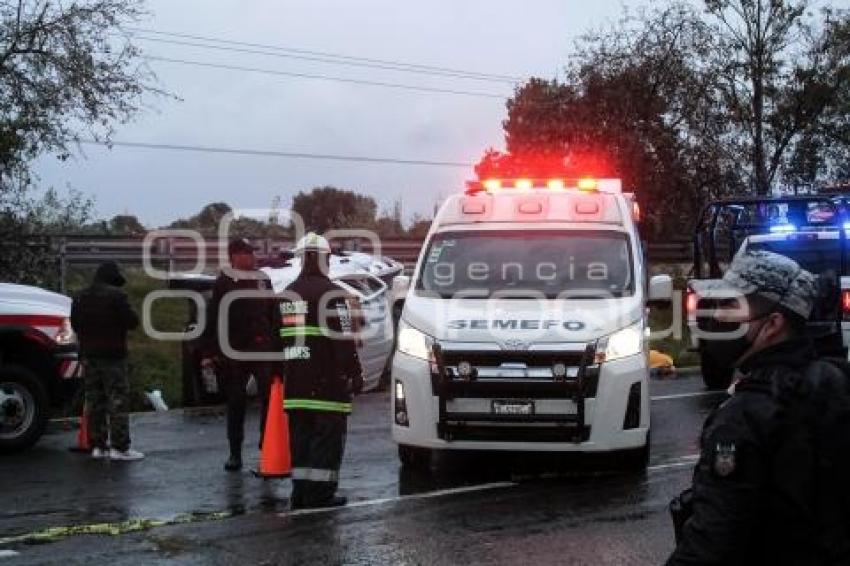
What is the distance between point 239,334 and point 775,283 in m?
6.69

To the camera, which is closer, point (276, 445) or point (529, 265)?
point (276, 445)

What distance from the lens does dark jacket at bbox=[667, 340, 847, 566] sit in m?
2.58

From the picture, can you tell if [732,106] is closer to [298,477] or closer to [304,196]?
[298,477]

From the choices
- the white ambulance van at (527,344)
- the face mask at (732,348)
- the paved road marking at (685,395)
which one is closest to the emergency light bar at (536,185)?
the white ambulance van at (527,344)

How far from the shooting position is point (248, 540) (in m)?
6.57

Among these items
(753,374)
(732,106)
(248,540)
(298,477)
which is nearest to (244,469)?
(298,477)

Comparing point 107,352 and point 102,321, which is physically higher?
point 102,321

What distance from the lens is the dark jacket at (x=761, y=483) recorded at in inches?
101

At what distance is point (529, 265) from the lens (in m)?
8.98

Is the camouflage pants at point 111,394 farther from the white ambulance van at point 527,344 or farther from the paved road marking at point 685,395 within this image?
the paved road marking at point 685,395

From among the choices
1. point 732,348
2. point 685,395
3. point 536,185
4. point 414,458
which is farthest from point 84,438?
point 732,348

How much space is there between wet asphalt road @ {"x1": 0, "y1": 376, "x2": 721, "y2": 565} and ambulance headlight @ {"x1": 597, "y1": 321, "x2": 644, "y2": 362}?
981 millimetres

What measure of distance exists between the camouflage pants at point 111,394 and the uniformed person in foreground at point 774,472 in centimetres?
762

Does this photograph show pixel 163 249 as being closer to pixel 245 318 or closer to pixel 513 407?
pixel 245 318
